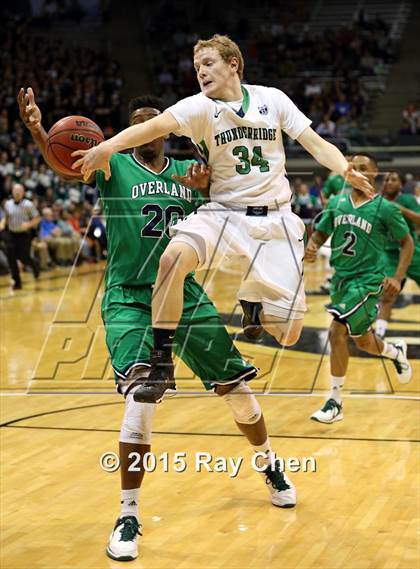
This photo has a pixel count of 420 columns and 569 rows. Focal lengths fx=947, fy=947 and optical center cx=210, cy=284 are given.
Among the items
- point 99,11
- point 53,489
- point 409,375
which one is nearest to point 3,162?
point 99,11

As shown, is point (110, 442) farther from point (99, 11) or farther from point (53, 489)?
point (99, 11)

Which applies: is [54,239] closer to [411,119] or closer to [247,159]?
[411,119]

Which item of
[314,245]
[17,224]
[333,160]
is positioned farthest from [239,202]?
[17,224]

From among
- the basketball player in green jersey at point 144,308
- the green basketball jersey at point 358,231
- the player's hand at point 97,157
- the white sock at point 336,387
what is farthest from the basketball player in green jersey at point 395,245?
the player's hand at point 97,157

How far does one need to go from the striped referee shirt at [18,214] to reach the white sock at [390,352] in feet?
30.1

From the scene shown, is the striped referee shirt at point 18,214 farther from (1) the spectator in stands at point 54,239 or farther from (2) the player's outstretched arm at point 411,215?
(2) the player's outstretched arm at point 411,215

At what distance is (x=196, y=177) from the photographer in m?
4.92

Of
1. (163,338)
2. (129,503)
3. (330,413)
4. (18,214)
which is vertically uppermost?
(163,338)

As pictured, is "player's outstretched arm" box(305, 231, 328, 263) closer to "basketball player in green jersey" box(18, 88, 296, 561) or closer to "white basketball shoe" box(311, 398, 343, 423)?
"white basketball shoe" box(311, 398, 343, 423)

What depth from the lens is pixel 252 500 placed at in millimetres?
5676

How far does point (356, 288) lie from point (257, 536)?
3024 millimetres

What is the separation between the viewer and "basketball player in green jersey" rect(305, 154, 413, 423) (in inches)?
296

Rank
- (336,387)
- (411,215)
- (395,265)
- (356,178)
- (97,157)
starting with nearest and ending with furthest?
(97,157) → (356,178) → (336,387) → (411,215) → (395,265)

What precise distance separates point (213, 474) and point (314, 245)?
85.3 inches
